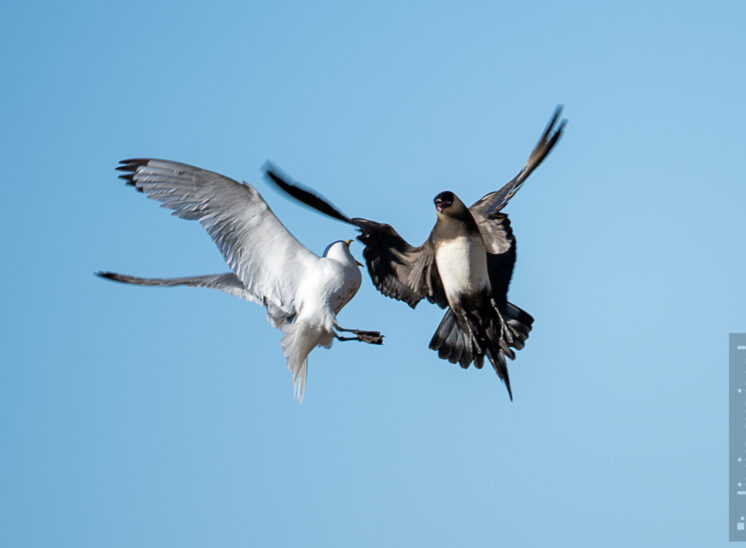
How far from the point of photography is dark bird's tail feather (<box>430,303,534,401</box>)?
1855 centimetres

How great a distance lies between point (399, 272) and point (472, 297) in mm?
1076

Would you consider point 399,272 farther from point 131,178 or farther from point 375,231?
point 131,178

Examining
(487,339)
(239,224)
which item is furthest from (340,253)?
(487,339)

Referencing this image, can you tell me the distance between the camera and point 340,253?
18.1m

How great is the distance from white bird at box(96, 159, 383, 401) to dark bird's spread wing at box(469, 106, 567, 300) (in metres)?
1.50

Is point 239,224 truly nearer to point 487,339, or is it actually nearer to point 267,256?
point 267,256

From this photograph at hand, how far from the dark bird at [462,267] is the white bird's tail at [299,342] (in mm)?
1319

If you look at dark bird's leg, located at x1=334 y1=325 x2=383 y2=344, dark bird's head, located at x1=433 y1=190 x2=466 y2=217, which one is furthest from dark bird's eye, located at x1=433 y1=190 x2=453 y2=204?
dark bird's leg, located at x1=334 y1=325 x2=383 y2=344

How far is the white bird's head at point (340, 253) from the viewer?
59.2 ft

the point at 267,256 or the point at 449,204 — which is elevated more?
the point at 449,204

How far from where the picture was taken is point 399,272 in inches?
745

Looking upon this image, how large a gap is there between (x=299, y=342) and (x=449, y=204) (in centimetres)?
216

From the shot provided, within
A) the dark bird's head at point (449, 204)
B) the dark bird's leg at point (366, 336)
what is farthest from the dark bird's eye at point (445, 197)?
the dark bird's leg at point (366, 336)

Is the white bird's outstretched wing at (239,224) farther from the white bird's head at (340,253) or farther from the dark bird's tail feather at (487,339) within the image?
the dark bird's tail feather at (487,339)
